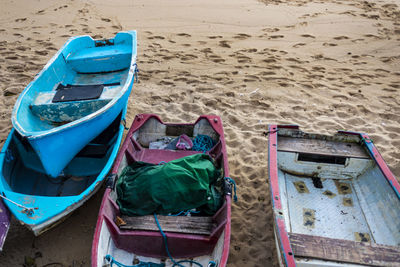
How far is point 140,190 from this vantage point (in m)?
3.37

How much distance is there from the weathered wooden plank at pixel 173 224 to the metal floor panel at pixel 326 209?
1.15 m

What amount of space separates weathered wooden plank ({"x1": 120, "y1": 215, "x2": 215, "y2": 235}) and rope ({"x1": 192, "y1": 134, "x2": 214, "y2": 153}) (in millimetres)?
1276

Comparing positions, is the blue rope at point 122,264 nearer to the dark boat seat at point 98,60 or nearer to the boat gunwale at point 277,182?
the boat gunwale at point 277,182

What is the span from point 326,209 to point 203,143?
6.33 ft

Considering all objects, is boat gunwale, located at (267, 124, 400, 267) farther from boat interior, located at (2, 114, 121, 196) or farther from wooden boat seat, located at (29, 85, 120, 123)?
wooden boat seat, located at (29, 85, 120, 123)

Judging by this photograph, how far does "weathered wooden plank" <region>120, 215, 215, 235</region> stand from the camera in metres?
3.04

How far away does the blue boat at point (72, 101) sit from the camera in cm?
342

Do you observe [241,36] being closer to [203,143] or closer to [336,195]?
[203,143]

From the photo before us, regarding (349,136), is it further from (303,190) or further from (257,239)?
(257,239)

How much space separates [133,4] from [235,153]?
897 centimetres

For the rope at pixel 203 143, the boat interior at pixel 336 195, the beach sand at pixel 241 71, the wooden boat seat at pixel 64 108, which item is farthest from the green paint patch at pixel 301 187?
the wooden boat seat at pixel 64 108

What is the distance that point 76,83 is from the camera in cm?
559

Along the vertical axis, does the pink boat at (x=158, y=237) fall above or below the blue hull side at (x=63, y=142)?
below

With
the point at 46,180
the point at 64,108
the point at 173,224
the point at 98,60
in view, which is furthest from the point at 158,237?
the point at 98,60
